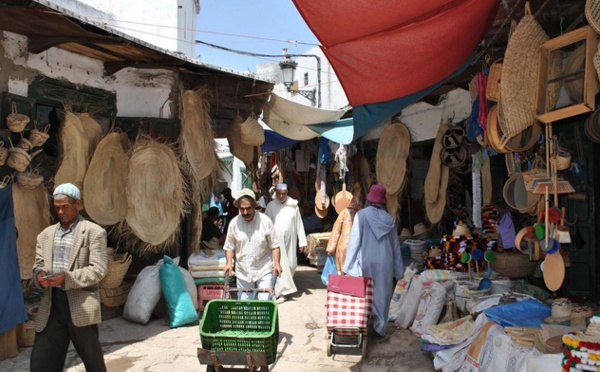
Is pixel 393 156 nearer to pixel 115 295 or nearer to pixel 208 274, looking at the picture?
pixel 208 274

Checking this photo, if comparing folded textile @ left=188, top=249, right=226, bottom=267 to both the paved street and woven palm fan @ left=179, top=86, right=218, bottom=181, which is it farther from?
woven palm fan @ left=179, top=86, right=218, bottom=181

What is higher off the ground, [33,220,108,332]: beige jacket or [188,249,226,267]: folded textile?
[33,220,108,332]: beige jacket

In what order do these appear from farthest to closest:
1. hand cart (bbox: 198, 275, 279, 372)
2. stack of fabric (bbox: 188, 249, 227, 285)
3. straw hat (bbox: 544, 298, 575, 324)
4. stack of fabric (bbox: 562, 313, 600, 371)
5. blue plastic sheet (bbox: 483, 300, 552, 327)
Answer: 1. stack of fabric (bbox: 188, 249, 227, 285)
2. blue plastic sheet (bbox: 483, 300, 552, 327)
3. straw hat (bbox: 544, 298, 575, 324)
4. hand cart (bbox: 198, 275, 279, 372)
5. stack of fabric (bbox: 562, 313, 600, 371)

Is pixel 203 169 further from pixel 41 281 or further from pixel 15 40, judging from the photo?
pixel 41 281

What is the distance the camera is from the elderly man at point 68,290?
136 inches

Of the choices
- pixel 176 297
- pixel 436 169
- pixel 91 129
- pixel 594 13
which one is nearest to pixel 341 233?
pixel 436 169

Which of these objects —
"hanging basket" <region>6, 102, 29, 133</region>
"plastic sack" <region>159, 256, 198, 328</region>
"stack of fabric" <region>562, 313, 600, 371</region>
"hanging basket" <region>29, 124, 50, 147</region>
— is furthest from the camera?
"plastic sack" <region>159, 256, 198, 328</region>

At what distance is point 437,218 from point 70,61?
16.8 ft

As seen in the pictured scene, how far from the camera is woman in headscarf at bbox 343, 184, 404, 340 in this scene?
578 centimetres

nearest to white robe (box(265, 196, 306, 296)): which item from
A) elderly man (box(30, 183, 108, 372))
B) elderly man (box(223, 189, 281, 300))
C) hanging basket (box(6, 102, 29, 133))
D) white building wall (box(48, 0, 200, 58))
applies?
elderly man (box(223, 189, 281, 300))

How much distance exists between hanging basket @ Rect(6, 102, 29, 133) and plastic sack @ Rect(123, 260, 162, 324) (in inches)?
84.5

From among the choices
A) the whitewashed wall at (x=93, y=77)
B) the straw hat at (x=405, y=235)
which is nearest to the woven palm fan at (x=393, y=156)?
the straw hat at (x=405, y=235)

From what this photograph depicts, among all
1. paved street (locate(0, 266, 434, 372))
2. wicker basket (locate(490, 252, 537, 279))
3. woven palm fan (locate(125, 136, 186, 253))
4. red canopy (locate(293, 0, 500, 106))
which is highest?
red canopy (locate(293, 0, 500, 106))

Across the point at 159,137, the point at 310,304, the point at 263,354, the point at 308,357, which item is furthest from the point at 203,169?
the point at 263,354
